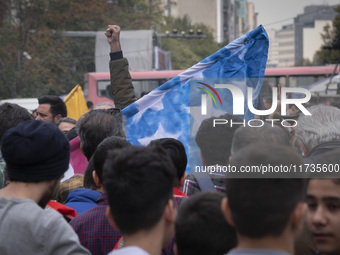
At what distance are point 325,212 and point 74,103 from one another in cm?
750

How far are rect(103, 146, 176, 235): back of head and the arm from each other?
274cm

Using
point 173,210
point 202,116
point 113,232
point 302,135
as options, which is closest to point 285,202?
point 173,210

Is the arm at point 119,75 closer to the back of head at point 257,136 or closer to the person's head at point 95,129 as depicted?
the person's head at point 95,129

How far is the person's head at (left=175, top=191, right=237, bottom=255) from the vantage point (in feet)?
8.04

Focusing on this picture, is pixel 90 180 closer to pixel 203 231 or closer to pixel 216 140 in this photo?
pixel 216 140

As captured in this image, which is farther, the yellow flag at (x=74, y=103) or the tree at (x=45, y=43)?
the tree at (x=45, y=43)

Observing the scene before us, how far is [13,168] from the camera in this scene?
276cm

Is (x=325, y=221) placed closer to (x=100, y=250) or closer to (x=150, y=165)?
(x=150, y=165)

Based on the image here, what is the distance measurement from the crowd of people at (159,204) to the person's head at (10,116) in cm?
135

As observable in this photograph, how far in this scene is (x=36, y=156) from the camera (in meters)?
2.71

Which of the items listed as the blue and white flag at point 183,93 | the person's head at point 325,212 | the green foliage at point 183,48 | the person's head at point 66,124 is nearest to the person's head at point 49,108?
the person's head at point 66,124

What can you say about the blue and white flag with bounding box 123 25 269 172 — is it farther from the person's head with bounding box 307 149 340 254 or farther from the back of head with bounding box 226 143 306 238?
the back of head with bounding box 226 143 306 238

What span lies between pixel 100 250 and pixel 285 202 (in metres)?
1.25

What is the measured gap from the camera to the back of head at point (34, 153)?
8.89 ft
